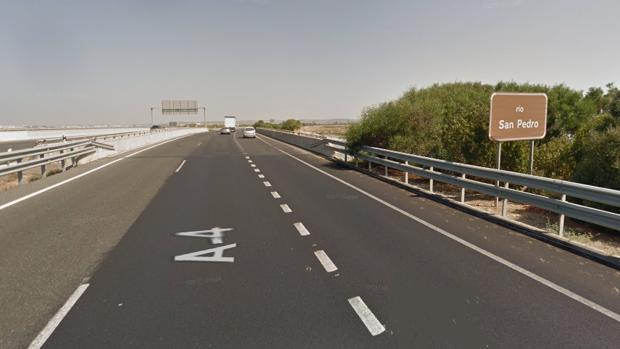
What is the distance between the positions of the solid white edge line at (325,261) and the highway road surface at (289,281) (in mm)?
37

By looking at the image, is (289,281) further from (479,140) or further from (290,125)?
(290,125)

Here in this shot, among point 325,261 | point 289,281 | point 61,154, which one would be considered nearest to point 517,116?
point 325,261

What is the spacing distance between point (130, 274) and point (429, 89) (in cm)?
2682

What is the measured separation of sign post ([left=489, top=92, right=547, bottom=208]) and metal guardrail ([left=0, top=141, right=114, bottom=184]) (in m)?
13.6

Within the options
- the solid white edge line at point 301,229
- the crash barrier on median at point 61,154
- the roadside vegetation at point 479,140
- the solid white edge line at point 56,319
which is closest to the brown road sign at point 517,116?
the roadside vegetation at point 479,140

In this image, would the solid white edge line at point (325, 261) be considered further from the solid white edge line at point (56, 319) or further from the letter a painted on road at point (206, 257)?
the solid white edge line at point (56, 319)

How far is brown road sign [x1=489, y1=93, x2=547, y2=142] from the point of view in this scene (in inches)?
353

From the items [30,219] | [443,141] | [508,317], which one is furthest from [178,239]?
[443,141]

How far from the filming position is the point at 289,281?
441cm

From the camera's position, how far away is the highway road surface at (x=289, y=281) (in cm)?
332

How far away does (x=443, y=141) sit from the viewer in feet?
44.2

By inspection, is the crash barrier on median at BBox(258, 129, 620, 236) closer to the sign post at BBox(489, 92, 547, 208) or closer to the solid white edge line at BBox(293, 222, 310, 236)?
the sign post at BBox(489, 92, 547, 208)

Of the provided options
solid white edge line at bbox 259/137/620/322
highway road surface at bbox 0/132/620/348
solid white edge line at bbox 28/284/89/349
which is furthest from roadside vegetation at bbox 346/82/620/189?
solid white edge line at bbox 28/284/89/349

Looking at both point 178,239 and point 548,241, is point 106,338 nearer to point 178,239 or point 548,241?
point 178,239
